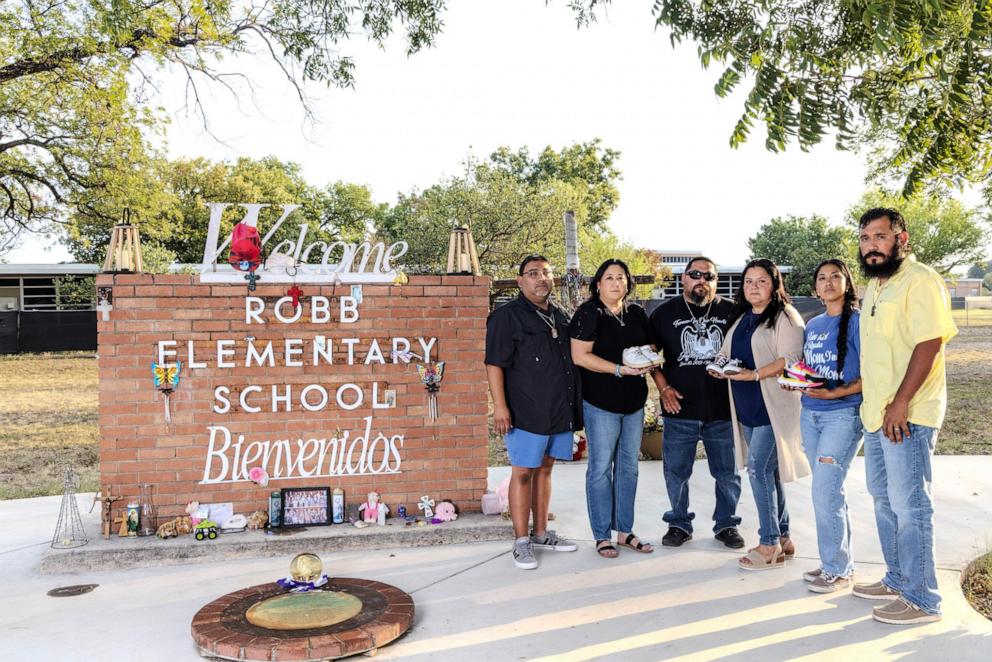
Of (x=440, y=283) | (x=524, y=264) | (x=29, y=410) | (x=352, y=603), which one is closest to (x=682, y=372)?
(x=524, y=264)

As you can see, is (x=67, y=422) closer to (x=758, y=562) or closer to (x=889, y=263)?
(x=758, y=562)

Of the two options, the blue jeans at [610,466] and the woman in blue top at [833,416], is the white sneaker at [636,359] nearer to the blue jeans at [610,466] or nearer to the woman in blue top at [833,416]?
the blue jeans at [610,466]

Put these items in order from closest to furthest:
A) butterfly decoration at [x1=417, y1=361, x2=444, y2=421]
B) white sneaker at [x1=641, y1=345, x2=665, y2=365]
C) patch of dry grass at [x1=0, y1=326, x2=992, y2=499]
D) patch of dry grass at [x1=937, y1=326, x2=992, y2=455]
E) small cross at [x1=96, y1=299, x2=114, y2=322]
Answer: white sneaker at [x1=641, y1=345, x2=665, y2=365]
small cross at [x1=96, y1=299, x2=114, y2=322]
butterfly decoration at [x1=417, y1=361, x2=444, y2=421]
patch of dry grass at [x1=0, y1=326, x2=992, y2=499]
patch of dry grass at [x1=937, y1=326, x2=992, y2=455]

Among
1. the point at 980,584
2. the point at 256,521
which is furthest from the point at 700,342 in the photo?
the point at 256,521

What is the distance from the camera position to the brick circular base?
348 cm

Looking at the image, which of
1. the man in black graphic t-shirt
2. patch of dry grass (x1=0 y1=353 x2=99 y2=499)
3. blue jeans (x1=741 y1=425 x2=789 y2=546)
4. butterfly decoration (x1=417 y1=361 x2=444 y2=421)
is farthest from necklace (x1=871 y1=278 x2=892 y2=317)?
patch of dry grass (x1=0 y1=353 x2=99 y2=499)

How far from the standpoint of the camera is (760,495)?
15.3ft

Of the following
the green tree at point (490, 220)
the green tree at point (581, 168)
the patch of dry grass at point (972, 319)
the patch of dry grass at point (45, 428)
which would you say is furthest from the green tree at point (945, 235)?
the patch of dry grass at point (45, 428)

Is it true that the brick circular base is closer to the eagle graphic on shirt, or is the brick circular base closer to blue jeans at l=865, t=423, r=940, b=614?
the eagle graphic on shirt

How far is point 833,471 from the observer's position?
162 inches

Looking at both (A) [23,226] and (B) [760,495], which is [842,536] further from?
(A) [23,226]

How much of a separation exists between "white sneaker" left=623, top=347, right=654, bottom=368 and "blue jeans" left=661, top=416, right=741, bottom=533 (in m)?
0.62

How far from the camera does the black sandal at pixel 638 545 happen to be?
4.94 metres

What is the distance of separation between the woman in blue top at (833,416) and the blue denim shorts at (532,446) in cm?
141
